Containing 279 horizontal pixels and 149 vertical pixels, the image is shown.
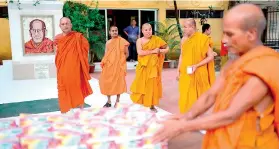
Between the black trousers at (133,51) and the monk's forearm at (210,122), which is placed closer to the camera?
the monk's forearm at (210,122)

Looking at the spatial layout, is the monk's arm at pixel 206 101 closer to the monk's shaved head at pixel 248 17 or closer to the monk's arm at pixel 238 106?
the monk's arm at pixel 238 106

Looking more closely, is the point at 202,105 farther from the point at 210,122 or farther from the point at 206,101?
the point at 210,122

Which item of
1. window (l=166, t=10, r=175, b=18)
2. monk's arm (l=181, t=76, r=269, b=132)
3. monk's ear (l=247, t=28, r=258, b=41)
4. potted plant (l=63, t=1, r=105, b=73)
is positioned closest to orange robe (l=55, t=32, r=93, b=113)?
monk's arm (l=181, t=76, r=269, b=132)

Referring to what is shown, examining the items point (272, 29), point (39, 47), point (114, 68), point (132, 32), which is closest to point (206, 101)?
point (114, 68)

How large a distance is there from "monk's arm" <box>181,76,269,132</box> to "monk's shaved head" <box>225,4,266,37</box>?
22 centimetres

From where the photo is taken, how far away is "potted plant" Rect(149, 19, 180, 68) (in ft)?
37.5

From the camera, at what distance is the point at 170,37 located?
11805mm

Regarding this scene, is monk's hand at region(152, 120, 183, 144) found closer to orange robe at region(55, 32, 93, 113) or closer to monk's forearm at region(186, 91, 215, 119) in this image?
monk's forearm at region(186, 91, 215, 119)

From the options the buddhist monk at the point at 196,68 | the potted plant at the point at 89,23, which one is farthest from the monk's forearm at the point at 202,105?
the potted plant at the point at 89,23

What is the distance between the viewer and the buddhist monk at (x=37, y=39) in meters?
8.32

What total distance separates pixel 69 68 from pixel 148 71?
1.31m

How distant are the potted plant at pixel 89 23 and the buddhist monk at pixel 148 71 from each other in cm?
461

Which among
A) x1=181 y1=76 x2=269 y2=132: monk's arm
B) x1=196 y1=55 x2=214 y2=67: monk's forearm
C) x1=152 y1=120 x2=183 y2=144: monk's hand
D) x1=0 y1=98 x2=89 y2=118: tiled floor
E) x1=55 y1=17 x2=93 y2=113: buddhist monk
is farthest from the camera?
x1=0 y1=98 x2=89 y2=118: tiled floor

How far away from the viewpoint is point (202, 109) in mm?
1692
